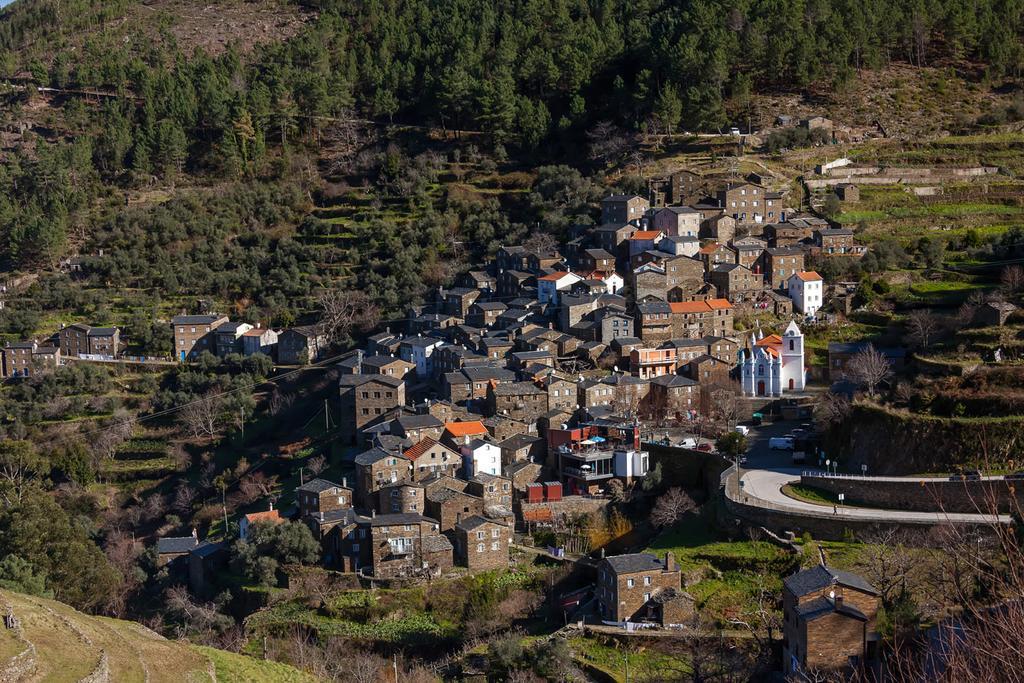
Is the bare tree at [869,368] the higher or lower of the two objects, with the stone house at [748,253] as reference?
lower

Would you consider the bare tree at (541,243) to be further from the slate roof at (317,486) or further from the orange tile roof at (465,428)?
the slate roof at (317,486)

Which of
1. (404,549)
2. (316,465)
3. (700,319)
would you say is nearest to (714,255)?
(700,319)

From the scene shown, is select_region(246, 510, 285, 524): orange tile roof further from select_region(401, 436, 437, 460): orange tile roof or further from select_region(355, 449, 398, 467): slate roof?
select_region(401, 436, 437, 460): orange tile roof

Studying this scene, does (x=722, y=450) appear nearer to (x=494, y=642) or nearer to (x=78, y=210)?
(x=494, y=642)

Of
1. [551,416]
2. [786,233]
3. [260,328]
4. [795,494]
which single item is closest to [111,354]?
[260,328]

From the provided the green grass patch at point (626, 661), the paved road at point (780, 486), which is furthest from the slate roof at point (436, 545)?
the paved road at point (780, 486)

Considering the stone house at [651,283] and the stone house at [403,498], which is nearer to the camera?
the stone house at [403,498]

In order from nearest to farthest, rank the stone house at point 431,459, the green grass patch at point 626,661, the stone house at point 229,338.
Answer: the green grass patch at point 626,661 < the stone house at point 431,459 < the stone house at point 229,338
